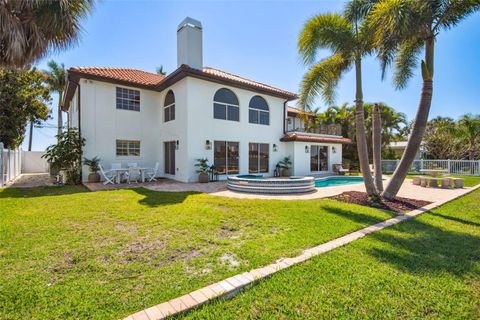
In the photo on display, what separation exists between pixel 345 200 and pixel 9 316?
9711 millimetres

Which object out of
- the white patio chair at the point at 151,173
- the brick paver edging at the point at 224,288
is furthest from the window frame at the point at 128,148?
the brick paver edging at the point at 224,288

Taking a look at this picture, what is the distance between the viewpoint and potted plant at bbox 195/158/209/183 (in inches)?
578

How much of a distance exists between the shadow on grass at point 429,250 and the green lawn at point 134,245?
967 mm

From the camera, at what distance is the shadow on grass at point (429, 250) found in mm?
4137

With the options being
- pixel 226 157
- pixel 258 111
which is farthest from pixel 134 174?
pixel 258 111

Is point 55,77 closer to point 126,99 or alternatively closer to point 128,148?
point 126,99

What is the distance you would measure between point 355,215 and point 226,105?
11421 mm

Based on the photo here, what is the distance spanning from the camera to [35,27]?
7.20 meters

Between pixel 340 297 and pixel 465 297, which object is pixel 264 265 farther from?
pixel 465 297

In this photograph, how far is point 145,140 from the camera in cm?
1731

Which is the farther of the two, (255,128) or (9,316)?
(255,128)

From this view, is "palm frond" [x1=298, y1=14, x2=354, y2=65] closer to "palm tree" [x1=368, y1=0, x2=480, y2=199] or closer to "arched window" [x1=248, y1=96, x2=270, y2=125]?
"palm tree" [x1=368, y1=0, x2=480, y2=199]

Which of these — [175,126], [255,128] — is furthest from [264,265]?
[255,128]

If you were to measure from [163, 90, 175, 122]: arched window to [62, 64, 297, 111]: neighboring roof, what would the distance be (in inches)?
26.1
